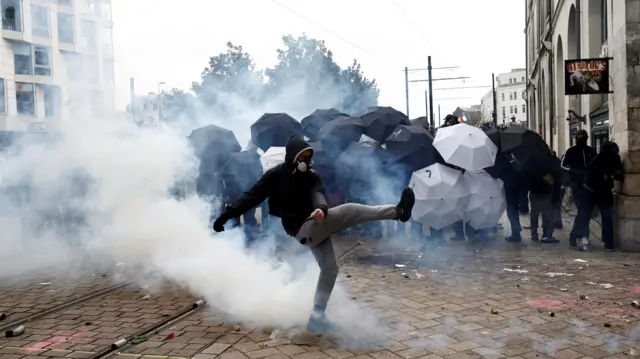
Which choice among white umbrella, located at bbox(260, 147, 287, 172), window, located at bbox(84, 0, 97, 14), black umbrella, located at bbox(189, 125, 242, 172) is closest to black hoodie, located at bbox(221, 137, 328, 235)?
white umbrella, located at bbox(260, 147, 287, 172)

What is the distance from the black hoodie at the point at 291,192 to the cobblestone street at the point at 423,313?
42.1 inches

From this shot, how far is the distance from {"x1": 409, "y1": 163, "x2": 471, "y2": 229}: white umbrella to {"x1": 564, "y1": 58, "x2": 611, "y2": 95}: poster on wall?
308 cm

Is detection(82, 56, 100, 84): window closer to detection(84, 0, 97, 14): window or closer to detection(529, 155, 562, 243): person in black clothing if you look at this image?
detection(84, 0, 97, 14): window

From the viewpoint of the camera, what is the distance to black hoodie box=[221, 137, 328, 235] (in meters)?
4.88

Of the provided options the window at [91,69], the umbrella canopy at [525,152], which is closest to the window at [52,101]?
the window at [91,69]

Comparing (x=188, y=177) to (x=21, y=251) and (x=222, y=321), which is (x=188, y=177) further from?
(x=222, y=321)

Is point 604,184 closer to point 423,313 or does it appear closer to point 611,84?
point 611,84

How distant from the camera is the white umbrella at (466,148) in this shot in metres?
8.41

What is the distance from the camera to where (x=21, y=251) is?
927 centimetres

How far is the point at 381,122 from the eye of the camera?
982cm

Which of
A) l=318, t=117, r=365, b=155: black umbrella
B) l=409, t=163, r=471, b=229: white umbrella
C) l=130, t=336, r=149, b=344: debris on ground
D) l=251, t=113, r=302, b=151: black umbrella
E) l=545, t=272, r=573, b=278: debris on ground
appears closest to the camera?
l=130, t=336, r=149, b=344: debris on ground

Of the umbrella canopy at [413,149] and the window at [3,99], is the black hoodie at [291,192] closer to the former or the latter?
the umbrella canopy at [413,149]

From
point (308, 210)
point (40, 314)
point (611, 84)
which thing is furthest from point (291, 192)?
point (611, 84)

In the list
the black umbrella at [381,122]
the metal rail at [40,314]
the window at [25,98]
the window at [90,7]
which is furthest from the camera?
the black umbrella at [381,122]
